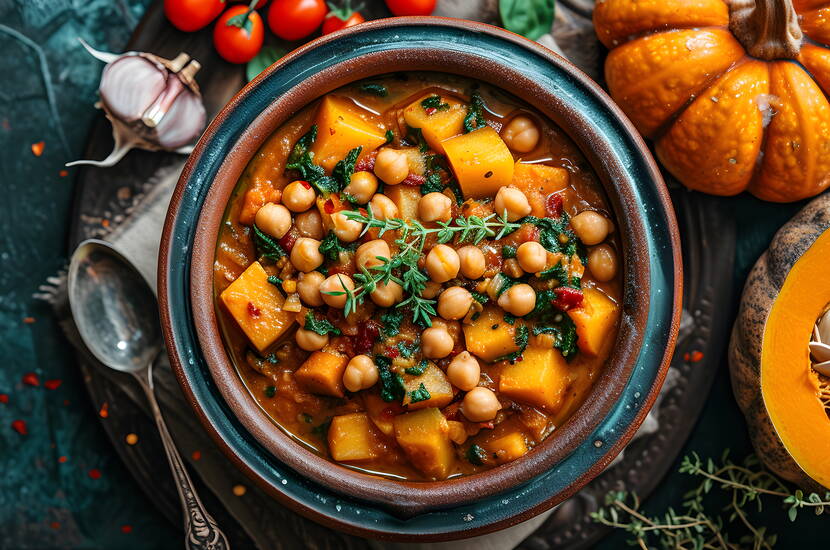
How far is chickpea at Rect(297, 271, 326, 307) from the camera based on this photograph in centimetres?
251

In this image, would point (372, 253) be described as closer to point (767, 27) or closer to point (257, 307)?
point (257, 307)

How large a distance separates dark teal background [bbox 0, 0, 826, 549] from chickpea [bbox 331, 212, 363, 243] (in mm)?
1482

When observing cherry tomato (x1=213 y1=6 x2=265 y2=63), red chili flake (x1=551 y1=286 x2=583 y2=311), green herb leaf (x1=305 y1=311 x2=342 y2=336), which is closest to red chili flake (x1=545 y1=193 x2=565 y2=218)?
red chili flake (x1=551 y1=286 x2=583 y2=311)

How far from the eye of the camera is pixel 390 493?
95.4 inches

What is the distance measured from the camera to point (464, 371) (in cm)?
244

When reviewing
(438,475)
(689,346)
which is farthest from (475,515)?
(689,346)

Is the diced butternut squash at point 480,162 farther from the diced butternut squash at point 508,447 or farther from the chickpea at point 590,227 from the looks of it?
the diced butternut squash at point 508,447

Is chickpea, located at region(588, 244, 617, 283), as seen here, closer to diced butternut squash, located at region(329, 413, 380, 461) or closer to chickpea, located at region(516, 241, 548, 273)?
chickpea, located at region(516, 241, 548, 273)

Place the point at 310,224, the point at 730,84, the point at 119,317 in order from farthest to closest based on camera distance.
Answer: the point at 119,317
the point at 730,84
the point at 310,224

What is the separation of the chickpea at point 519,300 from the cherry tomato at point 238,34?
5.04ft

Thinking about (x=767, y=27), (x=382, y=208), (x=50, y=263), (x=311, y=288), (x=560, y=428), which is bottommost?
(x=50, y=263)

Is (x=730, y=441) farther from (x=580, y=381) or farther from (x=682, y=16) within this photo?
(x=682, y=16)

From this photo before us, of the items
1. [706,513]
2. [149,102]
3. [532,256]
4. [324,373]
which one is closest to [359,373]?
[324,373]

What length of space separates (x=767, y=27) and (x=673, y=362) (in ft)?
4.46
